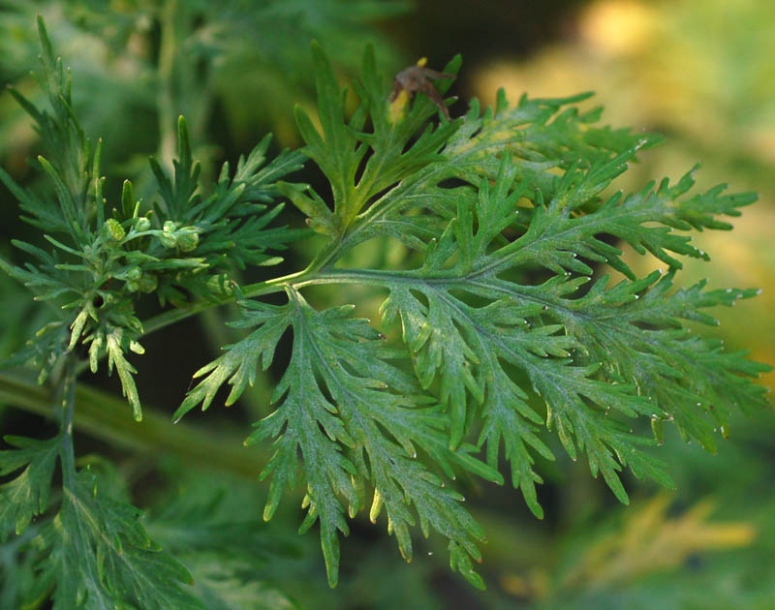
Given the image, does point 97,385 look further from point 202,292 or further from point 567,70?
point 567,70

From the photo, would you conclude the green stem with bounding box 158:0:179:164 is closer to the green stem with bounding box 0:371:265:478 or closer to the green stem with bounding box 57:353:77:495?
the green stem with bounding box 0:371:265:478

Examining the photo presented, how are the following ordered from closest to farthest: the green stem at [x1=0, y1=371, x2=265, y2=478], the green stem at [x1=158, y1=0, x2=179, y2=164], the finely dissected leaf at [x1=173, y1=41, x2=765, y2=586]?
the finely dissected leaf at [x1=173, y1=41, x2=765, y2=586], the green stem at [x1=0, y1=371, x2=265, y2=478], the green stem at [x1=158, y1=0, x2=179, y2=164]

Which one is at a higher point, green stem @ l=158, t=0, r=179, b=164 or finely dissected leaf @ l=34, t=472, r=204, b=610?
green stem @ l=158, t=0, r=179, b=164

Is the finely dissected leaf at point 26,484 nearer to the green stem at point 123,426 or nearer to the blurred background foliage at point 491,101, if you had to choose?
the green stem at point 123,426

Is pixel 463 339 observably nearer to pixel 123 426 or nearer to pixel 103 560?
pixel 103 560

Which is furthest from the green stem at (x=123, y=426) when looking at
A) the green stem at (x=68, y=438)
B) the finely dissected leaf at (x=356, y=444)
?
the finely dissected leaf at (x=356, y=444)

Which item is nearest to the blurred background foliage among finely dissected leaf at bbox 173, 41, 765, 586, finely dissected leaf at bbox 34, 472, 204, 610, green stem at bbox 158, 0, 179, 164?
green stem at bbox 158, 0, 179, 164
